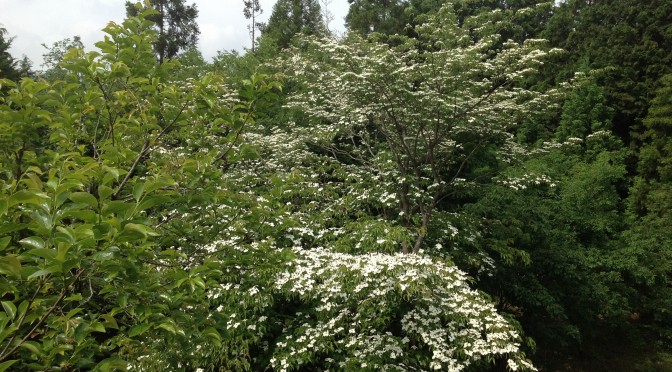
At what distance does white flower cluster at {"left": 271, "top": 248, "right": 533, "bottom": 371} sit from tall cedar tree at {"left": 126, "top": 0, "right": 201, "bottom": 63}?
22.3 m

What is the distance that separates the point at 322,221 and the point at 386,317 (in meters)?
2.85

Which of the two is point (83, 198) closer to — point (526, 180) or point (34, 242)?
point (34, 242)

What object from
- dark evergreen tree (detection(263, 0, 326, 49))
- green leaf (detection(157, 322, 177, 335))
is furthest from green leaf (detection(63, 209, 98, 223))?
dark evergreen tree (detection(263, 0, 326, 49))

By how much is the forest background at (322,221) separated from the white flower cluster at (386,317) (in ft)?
0.14

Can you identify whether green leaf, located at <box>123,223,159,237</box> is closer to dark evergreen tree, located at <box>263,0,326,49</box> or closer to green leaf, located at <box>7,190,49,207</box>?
green leaf, located at <box>7,190,49,207</box>

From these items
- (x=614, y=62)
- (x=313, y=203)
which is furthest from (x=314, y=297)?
(x=614, y=62)

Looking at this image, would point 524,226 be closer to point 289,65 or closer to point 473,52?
point 473,52

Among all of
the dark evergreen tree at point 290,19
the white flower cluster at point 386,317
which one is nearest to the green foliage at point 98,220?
the white flower cluster at point 386,317

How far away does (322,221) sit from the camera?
27.0 feet

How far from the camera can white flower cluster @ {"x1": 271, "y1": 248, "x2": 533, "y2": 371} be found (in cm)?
561

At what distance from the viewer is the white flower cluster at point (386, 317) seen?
561 centimetres

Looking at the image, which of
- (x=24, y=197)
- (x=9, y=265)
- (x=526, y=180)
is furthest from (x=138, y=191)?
(x=526, y=180)

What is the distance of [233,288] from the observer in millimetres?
6273

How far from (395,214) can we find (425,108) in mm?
2539
